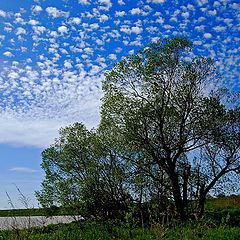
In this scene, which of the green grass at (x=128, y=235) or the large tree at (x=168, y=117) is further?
the large tree at (x=168, y=117)

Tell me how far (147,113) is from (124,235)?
1201 centimetres

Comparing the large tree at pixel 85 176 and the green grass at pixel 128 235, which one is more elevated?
the large tree at pixel 85 176

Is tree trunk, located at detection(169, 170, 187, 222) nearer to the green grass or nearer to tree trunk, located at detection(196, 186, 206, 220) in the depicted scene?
tree trunk, located at detection(196, 186, 206, 220)

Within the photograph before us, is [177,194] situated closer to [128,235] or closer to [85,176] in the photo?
[85,176]

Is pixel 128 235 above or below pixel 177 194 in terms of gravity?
below

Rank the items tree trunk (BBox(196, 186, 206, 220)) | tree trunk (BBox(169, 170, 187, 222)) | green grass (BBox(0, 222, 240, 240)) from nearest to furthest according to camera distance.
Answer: green grass (BBox(0, 222, 240, 240))
tree trunk (BBox(169, 170, 187, 222))
tree trunk (BBox(196, 186, 206, 220))

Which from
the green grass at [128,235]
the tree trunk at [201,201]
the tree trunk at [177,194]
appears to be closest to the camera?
the green grass at [128,235]

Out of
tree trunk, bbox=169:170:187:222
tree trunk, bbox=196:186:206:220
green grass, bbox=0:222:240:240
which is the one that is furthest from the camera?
tree trunk, bbox=196:186:206:220

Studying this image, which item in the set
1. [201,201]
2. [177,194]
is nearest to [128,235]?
[177,194]

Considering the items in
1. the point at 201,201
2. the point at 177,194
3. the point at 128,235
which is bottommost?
the point at 128,235

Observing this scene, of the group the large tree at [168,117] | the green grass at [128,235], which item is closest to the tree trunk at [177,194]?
the large tree at [168,117]

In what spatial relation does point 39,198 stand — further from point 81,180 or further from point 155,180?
point 155,180

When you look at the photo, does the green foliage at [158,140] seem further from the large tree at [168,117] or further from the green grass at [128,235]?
the green grass at [128,235]

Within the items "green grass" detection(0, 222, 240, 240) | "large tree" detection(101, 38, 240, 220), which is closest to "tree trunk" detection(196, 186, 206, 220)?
"large tree" detection(101, 38, 240, 220)
